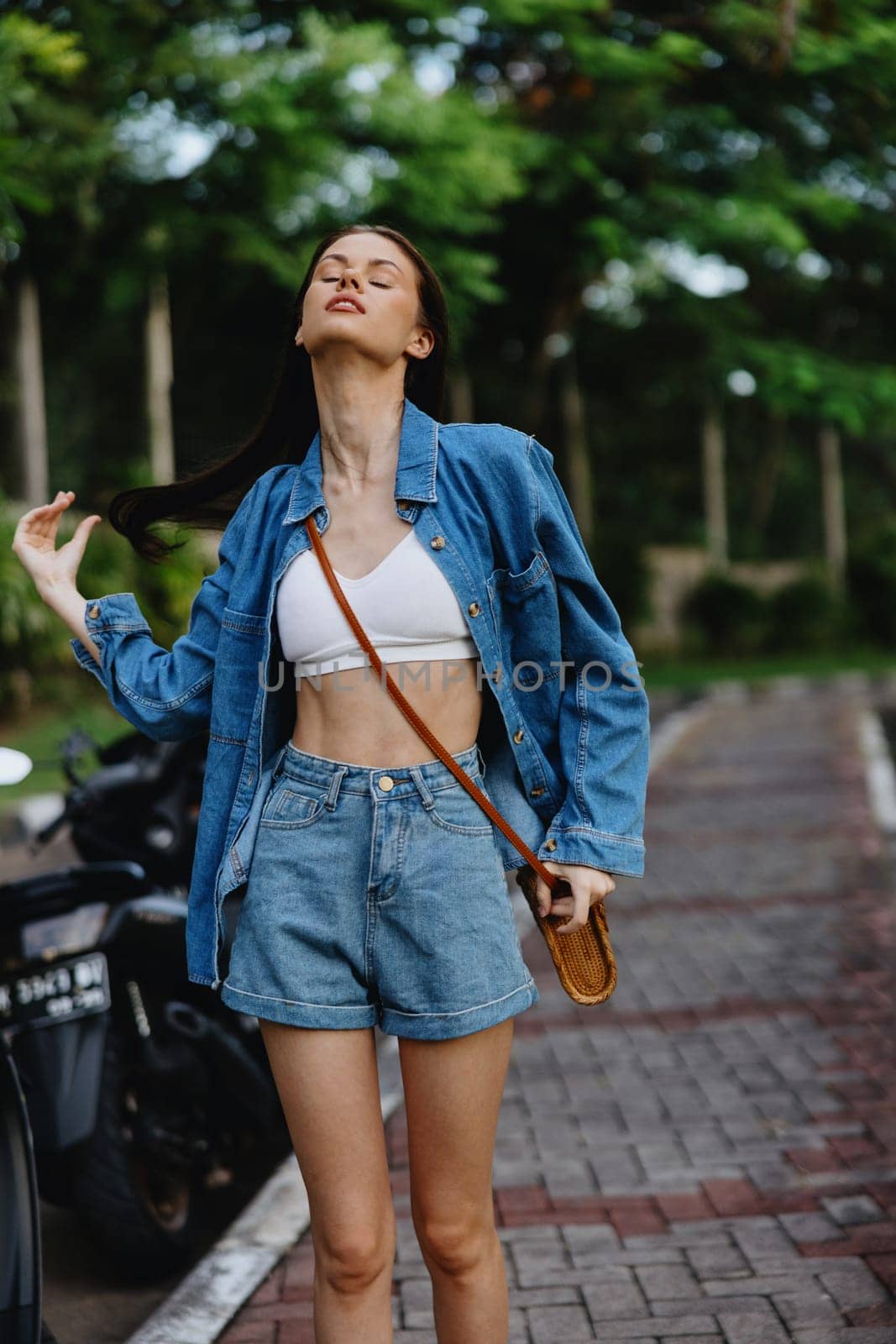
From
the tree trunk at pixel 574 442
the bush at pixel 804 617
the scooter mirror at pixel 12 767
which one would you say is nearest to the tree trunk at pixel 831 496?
the bush at pixel 804 617

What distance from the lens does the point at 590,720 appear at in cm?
235

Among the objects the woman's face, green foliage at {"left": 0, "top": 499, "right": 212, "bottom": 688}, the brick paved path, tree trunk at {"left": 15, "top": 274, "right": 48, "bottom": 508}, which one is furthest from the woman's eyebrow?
tree trunk at {"left": 15, "top": 274, "right": 48, "bottom": 508}

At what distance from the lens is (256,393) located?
1761cm

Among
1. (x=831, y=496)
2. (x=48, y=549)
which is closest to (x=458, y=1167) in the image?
(x=48, y=549)

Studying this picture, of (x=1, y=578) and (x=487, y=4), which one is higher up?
(x=487, y=4)

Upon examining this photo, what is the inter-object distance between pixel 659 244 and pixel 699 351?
5.86 metres

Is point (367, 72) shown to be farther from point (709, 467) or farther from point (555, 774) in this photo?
point (709, 467)

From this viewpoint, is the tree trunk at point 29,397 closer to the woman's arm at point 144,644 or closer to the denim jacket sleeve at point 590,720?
the woman's arm at point 144,644

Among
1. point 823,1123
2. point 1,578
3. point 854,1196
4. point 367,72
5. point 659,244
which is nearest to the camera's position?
point 854,1196

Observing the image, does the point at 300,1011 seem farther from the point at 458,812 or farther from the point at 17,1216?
the point at 17,1216

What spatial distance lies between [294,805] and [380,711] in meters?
0.20

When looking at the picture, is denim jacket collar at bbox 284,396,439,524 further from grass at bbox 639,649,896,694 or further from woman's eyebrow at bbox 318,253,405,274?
grass at bbox 639,649,896,694

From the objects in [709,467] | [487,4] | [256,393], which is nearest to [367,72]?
[487,4]

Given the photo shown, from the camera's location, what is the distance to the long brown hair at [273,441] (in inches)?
98.7
